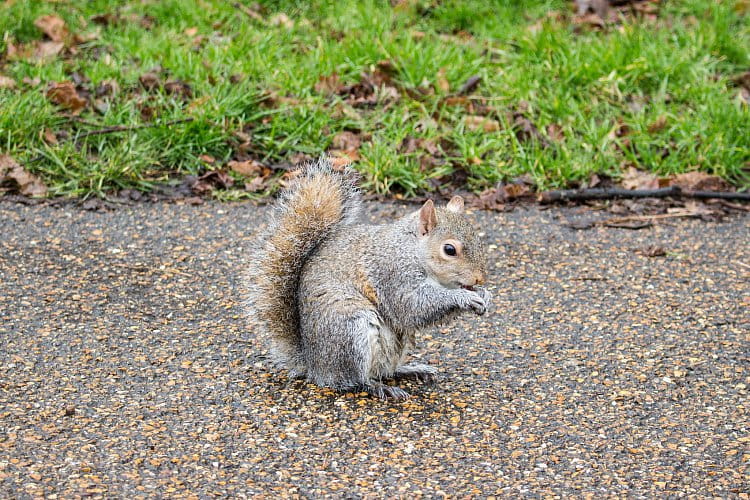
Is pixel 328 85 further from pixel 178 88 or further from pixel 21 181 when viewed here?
pixel 21 181

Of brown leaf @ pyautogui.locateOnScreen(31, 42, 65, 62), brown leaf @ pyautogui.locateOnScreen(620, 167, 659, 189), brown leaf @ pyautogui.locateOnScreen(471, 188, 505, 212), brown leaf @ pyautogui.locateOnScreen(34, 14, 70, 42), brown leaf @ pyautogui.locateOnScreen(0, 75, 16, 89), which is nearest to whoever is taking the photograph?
brown leaf @ pyautogui.locateOnScreen(471, 188, 505, 212)

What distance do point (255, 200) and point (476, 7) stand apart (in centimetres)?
277

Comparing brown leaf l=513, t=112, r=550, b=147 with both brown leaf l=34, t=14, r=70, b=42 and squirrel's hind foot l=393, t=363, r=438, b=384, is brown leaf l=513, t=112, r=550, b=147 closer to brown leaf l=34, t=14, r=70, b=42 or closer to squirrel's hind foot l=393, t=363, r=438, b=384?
squirrel's hind foot l=393, t=363, r=438, b=384

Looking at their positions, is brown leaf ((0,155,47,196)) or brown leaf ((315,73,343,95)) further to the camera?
brown leaf ((315,73,343,95))

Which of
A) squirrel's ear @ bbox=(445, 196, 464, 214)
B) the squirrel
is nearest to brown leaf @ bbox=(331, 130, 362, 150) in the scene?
the squirrel

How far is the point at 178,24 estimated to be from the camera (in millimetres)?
6695

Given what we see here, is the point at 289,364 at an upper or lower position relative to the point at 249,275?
lower

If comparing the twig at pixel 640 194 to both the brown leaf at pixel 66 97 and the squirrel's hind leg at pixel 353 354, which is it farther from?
the brown leaf at pixel 66 97

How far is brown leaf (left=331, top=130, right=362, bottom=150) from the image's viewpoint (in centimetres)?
558

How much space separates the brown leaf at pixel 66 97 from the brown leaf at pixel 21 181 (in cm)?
53

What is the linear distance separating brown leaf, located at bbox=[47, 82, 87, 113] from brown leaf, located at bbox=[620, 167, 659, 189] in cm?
295

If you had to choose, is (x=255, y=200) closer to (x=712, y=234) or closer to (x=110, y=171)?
(x=110, y=171)

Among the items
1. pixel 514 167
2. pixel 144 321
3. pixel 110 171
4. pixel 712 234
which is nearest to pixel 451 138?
pixel 514 167

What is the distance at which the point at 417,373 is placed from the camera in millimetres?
3514
